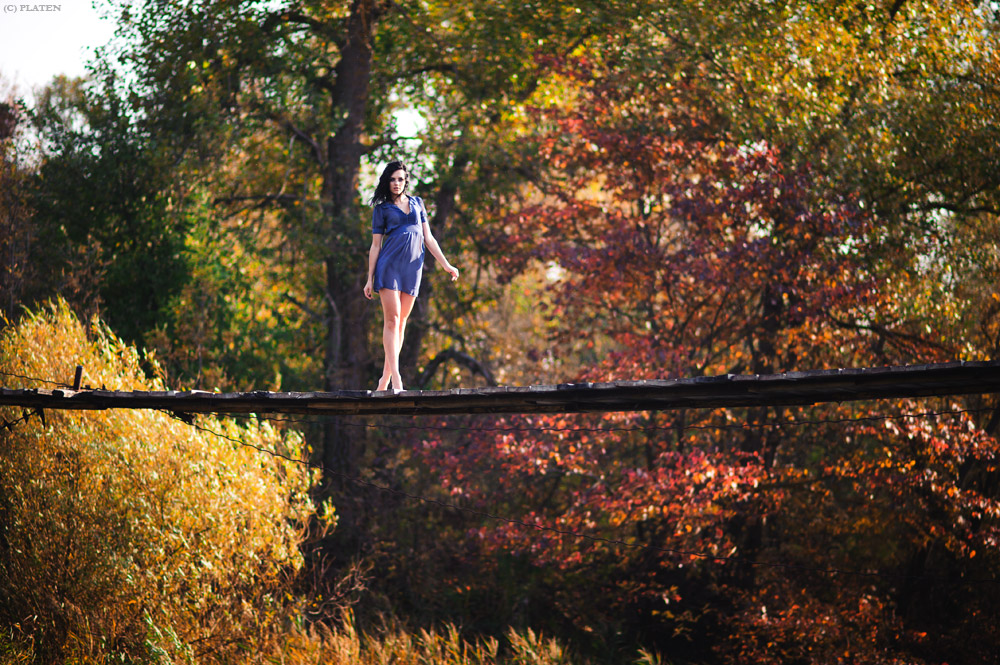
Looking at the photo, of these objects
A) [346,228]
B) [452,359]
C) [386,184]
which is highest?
[346,228]

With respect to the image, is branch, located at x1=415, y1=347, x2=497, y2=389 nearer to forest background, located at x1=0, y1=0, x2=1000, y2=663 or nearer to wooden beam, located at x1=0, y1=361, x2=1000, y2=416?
forest background, located at x1=0, y1=0, x2=1000, y2=663

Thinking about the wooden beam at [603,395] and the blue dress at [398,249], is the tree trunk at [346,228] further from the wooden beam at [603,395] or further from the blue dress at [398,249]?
the blue dress at [398,249]

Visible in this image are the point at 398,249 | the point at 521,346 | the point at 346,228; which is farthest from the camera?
the point at 521,346

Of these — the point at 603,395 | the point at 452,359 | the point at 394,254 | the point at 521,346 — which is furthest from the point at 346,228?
the point at 603,395

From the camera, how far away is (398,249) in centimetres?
773

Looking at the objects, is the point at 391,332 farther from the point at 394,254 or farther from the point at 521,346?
the point at 521,346

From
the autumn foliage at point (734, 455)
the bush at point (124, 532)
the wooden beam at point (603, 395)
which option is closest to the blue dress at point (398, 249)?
the wooden beam at point (603, 395)

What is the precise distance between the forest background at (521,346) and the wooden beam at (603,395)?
4.66 meters

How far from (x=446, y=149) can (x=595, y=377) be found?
5.40 metres

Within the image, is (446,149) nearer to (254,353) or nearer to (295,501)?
(254,353)

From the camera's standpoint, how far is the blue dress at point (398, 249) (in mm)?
7734

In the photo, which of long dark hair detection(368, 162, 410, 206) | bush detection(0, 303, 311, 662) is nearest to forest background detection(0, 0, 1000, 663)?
bush detection(0, 303, 311, 662)

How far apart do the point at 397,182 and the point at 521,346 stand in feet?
41.2

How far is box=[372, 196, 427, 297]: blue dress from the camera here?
25.4 ft
